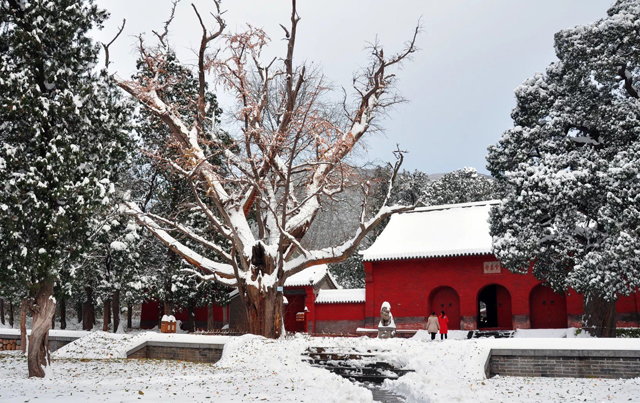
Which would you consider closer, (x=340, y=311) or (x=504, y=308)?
(x=504, y=308)

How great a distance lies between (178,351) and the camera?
1474cm

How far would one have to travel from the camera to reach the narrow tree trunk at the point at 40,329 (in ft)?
35.4

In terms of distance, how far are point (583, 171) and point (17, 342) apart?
19661 mm

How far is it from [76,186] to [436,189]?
32901mm

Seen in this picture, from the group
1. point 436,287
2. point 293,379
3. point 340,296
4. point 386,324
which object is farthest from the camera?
point 340,296

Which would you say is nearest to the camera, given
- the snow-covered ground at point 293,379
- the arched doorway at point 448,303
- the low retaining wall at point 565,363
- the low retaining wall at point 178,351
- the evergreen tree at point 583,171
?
the snow-covered ground at point 293,379

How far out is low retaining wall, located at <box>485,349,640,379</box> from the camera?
33.4 ft

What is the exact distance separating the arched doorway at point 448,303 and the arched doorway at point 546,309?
324cm

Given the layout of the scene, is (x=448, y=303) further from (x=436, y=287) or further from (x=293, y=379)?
(x=293, y=379)

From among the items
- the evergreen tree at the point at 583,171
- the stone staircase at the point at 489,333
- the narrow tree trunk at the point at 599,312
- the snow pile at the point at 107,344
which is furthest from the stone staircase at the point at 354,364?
the stone staircase at the point at 489,333

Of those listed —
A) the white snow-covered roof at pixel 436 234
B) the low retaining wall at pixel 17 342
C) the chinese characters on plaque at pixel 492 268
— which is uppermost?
the white snow-covered roof at pixel 436 234

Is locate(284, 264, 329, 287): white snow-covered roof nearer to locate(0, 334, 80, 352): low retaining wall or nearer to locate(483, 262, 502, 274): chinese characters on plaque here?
locate(483, 262, 502, 274): chinese characters on plaque

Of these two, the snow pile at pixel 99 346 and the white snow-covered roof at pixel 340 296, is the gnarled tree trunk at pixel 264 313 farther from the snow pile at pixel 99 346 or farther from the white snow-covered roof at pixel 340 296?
the white snow-covered roof at pixel 340 296

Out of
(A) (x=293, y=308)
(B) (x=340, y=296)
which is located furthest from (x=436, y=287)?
(A) (x=293, y=308)
